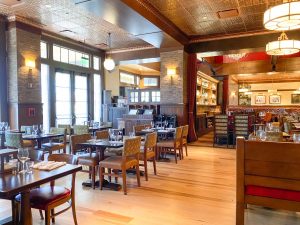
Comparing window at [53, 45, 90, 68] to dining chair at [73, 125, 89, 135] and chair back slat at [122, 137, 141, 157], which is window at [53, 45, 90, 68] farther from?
chair back slat at [122, 137, 141, 157]

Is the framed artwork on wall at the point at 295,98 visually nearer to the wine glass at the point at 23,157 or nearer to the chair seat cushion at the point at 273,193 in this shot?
the chair seat cushion at the point at 273,193

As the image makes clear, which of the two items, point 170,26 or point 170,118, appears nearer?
point 170,26

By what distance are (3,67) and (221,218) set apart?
270 inches

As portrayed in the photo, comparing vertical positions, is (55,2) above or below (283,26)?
above

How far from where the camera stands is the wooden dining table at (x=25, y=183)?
1872 mm

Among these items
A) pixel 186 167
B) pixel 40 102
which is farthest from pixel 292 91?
pixel 40 102

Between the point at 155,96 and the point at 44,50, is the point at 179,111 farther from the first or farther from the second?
the point at 44,50

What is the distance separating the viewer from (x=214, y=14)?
641 cm

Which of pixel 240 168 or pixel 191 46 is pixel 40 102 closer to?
pixel 191 46

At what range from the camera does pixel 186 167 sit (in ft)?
18.2

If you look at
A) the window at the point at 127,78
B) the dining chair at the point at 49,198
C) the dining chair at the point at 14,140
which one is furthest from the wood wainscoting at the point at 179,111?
the dining chair at the point at 49,198

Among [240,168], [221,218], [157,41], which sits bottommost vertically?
[221,218]

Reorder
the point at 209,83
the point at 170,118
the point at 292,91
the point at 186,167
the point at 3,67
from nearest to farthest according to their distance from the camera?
the point at 186,167
the point at 3,67
the point at 170,118
the point at 209,83
the point at 292,91

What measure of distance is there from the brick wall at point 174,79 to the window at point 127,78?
5045 mm
